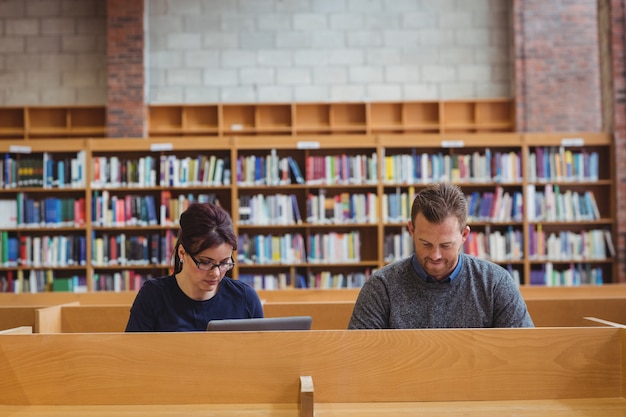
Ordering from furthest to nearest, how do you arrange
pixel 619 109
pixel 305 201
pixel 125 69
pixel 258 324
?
pixel 125 69
pixel 305 201
pixel 619 109
pixel 258 324

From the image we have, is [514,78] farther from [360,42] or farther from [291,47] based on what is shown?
[291,47]

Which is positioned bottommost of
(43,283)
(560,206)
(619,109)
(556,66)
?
(43,283)

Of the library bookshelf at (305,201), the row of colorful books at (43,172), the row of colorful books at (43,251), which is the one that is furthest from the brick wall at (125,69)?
the row of colorful books at (43,251)

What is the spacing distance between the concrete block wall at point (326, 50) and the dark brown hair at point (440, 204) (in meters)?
6.99

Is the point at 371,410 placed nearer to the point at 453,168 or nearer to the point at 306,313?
the point at 306,313

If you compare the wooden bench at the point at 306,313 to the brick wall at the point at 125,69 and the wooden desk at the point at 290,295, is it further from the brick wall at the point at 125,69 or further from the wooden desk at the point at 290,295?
the brick wall at the point at 125,69

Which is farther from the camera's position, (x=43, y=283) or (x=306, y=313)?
(x=43, y=283)

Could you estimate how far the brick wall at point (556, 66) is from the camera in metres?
9.45

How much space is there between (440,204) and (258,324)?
0.85 m

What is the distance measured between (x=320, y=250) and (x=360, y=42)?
10.5 ft

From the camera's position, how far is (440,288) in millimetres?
2871

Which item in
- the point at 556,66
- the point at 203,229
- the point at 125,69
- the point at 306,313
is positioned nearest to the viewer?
the point at 203,229

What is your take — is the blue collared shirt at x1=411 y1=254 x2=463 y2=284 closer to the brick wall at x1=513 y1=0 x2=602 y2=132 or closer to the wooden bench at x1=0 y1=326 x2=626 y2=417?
the wooden bench at x1=0 y1=326 x2=626 y2=417

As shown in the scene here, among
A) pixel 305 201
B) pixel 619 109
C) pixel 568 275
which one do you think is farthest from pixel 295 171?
pixel 619 109
